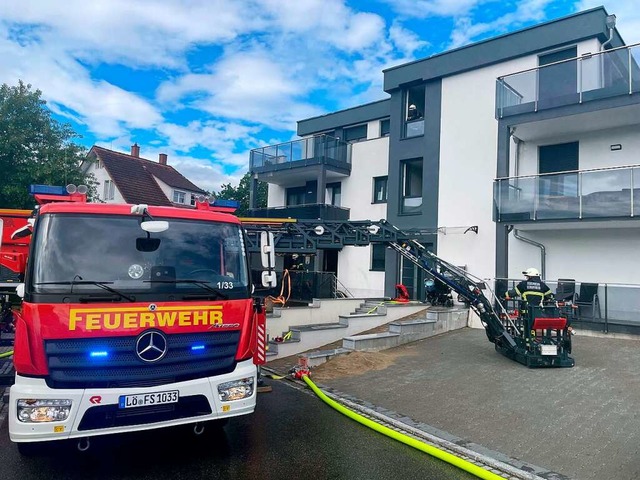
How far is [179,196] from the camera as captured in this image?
119 ft

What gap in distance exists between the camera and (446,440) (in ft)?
17.9

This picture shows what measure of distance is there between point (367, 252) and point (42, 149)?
43.0ft

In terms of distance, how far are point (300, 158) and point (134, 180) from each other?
16633 millimetres

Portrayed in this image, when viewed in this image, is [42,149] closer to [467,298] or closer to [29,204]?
[29,204]

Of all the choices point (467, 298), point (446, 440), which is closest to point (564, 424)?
point (446, 440)

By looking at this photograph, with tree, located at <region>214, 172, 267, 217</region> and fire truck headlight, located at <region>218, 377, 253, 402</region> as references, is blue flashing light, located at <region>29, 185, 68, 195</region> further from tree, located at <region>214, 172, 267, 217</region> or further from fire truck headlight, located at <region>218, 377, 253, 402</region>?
tree, located at <region>214, 172, 267, 217</region>

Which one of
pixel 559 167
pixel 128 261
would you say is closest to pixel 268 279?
→ pixel 128 261

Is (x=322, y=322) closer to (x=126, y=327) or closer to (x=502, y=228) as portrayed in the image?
(x=502, y=228)

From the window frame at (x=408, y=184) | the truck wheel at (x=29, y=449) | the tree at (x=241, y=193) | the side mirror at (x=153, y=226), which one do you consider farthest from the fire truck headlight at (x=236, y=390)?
the tree at (x=241, y=193)

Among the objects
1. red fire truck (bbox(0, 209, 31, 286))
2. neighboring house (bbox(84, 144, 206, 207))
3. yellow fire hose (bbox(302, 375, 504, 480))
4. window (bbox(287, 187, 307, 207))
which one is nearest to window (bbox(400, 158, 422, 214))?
window (bbox(287, 187, 307, 207))

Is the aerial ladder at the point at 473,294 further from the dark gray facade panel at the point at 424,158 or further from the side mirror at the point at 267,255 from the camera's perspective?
the dark gray facade panel at the point at 424,158

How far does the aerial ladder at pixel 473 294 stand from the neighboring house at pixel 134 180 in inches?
797

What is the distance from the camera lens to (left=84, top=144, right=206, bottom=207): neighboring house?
30.9 meters

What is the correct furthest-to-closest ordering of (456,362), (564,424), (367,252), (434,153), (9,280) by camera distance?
(367,252) → (434,153) → (456,362) → (9,280) → (564,424)
